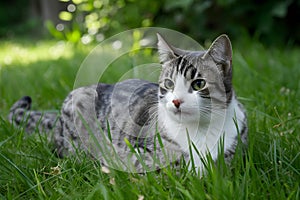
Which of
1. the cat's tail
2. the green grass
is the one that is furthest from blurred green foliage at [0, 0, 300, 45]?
the cat's tail

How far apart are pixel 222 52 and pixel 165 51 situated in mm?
294

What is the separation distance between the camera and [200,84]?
197cm

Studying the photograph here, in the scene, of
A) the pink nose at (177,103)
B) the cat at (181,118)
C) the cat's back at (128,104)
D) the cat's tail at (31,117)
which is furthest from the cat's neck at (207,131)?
the cat's tail at (31,117)

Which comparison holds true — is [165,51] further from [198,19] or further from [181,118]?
[198,19]

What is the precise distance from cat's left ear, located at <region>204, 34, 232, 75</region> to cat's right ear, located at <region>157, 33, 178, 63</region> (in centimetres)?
19

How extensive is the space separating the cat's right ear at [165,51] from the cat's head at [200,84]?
0.07 meters

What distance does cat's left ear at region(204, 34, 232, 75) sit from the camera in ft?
6.36

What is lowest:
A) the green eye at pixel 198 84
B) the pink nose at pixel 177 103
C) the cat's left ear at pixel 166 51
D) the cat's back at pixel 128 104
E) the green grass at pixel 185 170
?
the green grass at pixel 185 170

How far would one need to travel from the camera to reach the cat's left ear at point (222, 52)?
6.36ft

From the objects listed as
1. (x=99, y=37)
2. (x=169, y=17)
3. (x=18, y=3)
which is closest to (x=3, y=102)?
(x=99, y=37)

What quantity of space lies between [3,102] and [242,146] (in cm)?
206

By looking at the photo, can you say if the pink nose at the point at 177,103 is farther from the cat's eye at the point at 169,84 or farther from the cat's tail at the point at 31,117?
the cat's tail at the point at 31,117

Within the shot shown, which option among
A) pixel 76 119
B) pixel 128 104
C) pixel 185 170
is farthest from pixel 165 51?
pixel 76 119

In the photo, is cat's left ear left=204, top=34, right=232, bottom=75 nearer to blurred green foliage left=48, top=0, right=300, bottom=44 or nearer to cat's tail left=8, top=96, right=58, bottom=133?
cat's tail left=8, top=96, right=58, bottom=133
